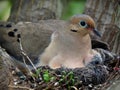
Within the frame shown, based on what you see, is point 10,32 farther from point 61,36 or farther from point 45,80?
point 45,80

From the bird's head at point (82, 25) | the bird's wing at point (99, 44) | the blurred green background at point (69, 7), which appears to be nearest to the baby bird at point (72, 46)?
the bird's head at point (82, 25)

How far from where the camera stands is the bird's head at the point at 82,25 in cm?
630

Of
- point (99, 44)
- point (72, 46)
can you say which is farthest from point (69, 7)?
point (72, 46)

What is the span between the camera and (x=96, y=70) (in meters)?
6.00

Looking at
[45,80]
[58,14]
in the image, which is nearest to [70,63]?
[45,80]

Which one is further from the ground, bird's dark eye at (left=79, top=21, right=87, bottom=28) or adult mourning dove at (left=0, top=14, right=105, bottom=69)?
bird's dark eye at (left=79, top=21, right=87, bottom=28)

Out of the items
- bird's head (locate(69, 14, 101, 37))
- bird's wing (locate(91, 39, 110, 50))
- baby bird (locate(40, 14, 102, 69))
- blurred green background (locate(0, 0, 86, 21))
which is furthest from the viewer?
blurred green background (locate(0, 0, 86, 21))

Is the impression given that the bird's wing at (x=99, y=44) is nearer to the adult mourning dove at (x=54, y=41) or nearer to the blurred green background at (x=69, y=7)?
the adult mourning dove at (x=54, y=41)

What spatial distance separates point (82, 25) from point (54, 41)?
17.8 inches

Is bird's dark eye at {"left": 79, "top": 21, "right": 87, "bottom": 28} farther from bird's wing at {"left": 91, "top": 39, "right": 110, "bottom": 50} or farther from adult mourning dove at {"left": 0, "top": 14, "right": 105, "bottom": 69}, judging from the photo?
bird's wing at {"left": 91, "top": 39, "right": 110, "bottom": 50}

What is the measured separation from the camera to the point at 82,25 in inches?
253

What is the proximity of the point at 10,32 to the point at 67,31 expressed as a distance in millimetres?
776

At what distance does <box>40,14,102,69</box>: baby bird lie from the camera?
6.18 metres

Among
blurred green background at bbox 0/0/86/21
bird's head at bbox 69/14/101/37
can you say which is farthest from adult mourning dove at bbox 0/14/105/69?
blurred green background at bbox 0/0/86/21
